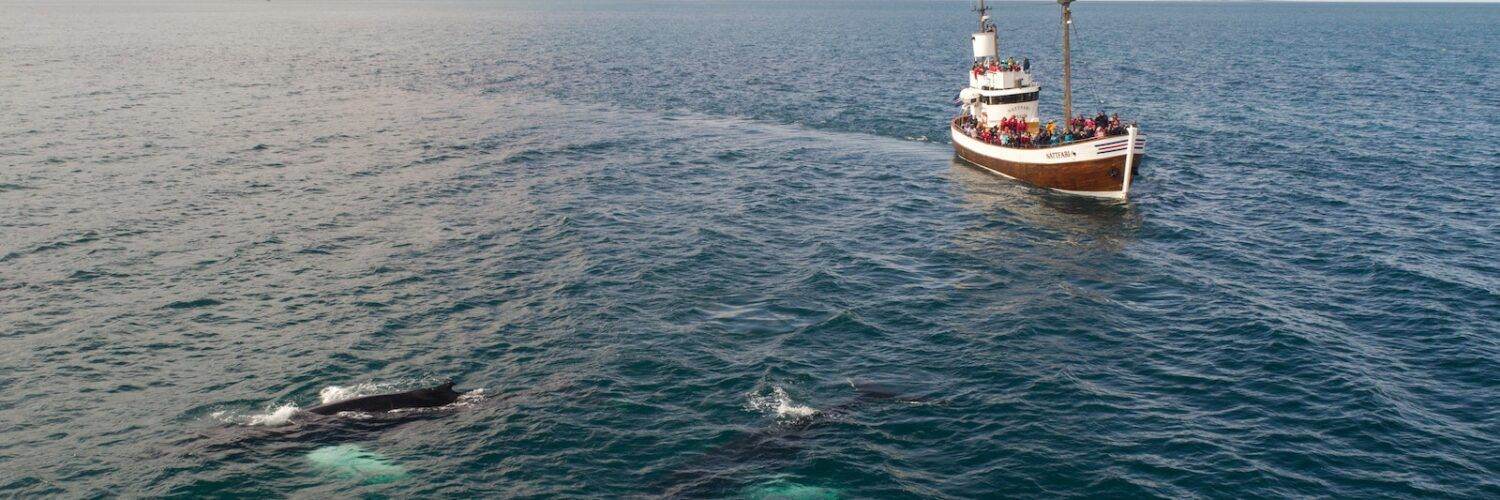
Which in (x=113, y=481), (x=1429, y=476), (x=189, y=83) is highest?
(x=189, y=83)

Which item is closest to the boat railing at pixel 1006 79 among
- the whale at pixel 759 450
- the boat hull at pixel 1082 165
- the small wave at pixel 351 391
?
the boat hull at pixel 1082 165

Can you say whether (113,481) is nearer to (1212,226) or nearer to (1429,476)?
(1429,476)

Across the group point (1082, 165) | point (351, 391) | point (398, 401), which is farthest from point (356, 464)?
point (1082, 165)

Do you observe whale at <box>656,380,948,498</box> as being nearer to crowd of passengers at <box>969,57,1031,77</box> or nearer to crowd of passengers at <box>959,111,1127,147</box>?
crowd of passengers at <box>959,111,1127,147</box>

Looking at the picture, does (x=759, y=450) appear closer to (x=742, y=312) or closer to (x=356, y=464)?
(x=356, y=464)

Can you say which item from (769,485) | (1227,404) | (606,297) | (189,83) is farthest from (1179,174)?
(189,83)

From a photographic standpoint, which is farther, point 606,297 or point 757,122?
point 757,122
